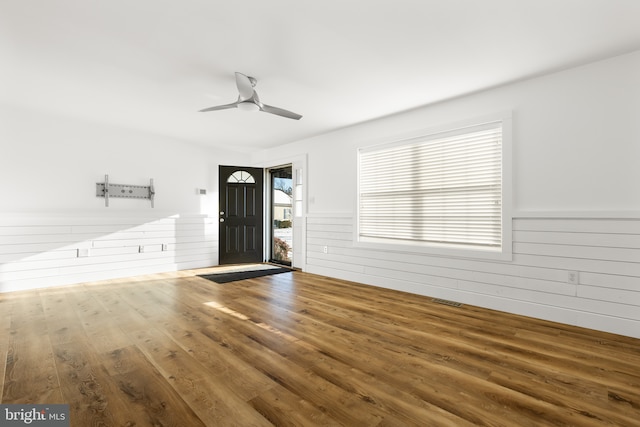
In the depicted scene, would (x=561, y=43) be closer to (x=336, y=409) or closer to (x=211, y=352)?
(x=336, y=409)

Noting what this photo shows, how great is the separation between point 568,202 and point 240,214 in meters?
5.61

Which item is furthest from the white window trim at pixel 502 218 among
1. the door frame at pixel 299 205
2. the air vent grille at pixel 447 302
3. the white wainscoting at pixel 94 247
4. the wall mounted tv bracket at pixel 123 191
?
the wall mounted tv bracket at pixel 123 191

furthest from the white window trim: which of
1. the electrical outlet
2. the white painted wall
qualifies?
the electrical outlet

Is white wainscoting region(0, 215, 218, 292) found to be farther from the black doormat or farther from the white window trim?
the white window trim

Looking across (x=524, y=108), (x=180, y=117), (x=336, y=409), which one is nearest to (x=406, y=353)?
(x=336, y=409)

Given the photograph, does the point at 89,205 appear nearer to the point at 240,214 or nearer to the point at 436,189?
the point at 240,214

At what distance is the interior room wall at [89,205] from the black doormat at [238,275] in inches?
43.1

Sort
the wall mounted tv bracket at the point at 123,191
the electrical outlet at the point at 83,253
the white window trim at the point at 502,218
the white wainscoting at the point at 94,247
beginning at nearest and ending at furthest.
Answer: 1. the white window trim at the point at 502,218
2. the white wainscoting at the point at 94,247
3. the electrical outlet at the point at 83,253
4. the wall mounted tv bracket at the point at 123,191

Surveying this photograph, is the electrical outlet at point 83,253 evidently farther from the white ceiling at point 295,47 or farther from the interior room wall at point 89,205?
→ the white ceiling at point 295,47

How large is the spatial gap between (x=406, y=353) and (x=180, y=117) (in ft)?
14.2

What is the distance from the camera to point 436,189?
4145 millimetres

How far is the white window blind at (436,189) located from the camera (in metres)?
3.67

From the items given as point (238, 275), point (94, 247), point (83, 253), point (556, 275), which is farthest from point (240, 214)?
point (556, 275)

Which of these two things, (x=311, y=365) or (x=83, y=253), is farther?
(x=83, y=253)
